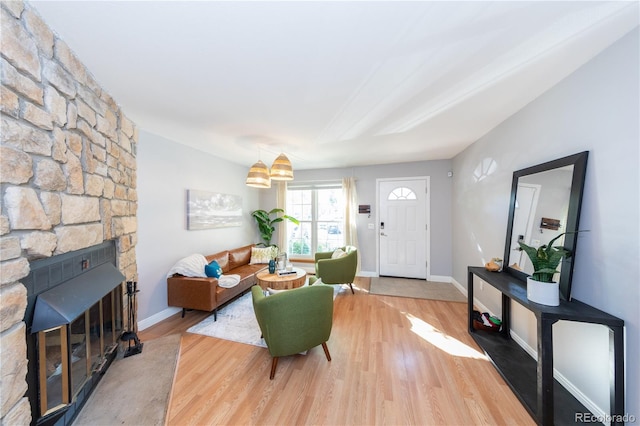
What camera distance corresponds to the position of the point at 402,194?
4676 millimetres

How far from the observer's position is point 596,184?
4.79 ft

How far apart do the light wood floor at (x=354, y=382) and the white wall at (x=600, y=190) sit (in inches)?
22.3

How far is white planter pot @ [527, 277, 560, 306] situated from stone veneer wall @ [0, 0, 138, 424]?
2.84 m

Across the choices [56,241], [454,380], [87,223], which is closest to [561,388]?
[454,380]

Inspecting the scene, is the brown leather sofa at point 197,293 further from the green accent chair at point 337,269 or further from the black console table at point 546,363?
the black console table at point 546,363

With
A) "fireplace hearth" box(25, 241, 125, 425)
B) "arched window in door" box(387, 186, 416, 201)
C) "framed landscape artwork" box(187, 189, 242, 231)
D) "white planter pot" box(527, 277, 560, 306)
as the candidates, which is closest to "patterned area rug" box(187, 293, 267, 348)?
"fireplace hearth" box(25, 241, 125, 425)

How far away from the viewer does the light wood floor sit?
1559mm

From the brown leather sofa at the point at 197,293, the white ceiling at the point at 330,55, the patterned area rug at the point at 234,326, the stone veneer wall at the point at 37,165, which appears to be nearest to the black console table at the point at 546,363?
the white ceiling at the point at 330,55

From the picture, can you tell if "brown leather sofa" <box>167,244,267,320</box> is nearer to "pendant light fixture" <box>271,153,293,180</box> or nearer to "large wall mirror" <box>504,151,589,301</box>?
"pendant light fixture" <box>271,153,293,180</box>

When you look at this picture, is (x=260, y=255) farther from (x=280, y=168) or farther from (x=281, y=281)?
(x=280, y=168)

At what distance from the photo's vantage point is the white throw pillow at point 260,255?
4.38 m

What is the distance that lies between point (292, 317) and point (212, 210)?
8.85 feet

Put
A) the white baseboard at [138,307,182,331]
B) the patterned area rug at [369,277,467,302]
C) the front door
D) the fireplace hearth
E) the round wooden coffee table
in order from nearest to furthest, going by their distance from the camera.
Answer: the fireplace hearth, the white baseboard at [138,307,182,331], the round wooden coffee table, the patterned area rug at [369,277,467,302], the front door

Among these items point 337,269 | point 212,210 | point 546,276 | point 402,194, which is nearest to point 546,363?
point 546,276
